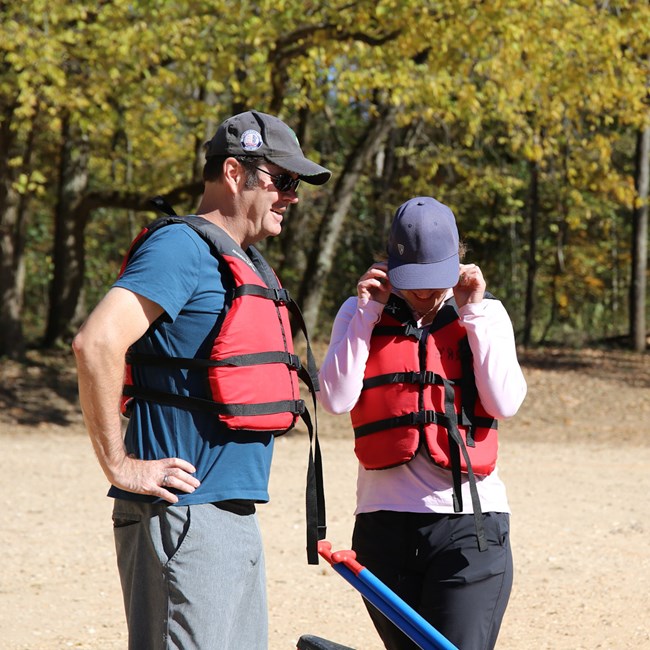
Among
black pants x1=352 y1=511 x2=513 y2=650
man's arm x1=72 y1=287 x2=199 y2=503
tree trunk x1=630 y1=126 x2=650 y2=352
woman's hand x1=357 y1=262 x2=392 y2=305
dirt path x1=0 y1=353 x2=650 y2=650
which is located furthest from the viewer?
tree trunk x1=630 y1=126 x2=650 y2=352

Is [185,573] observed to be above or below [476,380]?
below

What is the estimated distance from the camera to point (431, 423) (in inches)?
119

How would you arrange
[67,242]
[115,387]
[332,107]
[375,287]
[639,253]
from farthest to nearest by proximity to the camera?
[332,107]
[639,253]
[67,242]
[375,287]
[115,387]

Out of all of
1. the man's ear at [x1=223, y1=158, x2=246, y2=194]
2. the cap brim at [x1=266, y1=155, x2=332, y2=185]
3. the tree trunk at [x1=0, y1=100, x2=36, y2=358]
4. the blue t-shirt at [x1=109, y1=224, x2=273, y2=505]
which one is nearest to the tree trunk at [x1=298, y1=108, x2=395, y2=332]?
the tree trunk at [x1=0, y1=100, x2=36, y2=358]

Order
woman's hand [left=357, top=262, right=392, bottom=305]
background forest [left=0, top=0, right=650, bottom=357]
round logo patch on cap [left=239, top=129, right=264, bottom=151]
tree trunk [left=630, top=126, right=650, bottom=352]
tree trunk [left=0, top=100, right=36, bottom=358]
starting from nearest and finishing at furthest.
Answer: round logo patch on cap [left=239, top=129, right=264, bottom=151] → woman's hand [left=357, top=262, right=392, bottom=305] → background forest [left=0, top=0, right=650, bottom=357] → tree trunk [left=0, top=100, right=36, bottom=358] → tree trunk [left=630, top=126, right=650, bottom=352]

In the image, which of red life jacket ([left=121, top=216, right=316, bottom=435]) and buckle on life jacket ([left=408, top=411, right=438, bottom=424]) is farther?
buckle on life jacket ([left=408, top=411, right=438, bottom=424])

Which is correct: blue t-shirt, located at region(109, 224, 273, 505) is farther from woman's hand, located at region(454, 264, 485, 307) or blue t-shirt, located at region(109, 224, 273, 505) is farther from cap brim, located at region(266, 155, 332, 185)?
woman's hand, located at region(454, 264, 485, 307)

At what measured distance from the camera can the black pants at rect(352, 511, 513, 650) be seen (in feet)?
9.71

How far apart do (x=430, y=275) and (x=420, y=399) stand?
1.15ft

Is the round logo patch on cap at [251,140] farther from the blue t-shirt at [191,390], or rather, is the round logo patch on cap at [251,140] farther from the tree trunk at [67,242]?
the tree trunk at [67,242]

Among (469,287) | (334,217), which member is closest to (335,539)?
(469,287)

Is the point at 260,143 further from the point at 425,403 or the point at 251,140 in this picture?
the point at 425,403

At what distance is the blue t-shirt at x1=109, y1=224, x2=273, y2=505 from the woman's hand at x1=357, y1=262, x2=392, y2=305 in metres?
0.66

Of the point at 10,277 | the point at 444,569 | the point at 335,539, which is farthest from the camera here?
the point at 10,277
